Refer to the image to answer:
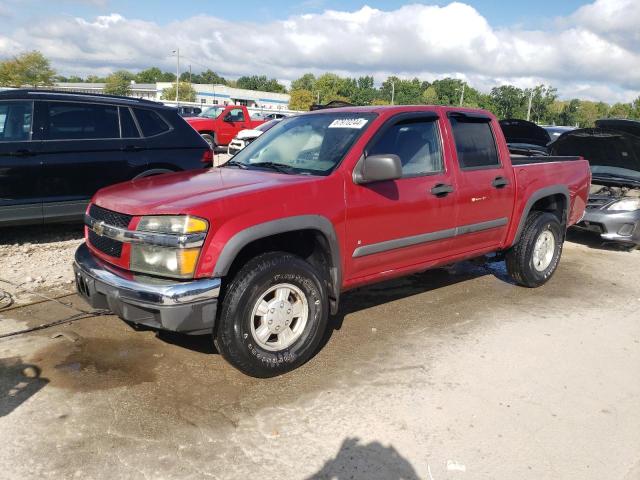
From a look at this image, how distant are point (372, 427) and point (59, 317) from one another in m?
2.90

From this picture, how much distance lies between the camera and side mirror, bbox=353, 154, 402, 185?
3.72 m

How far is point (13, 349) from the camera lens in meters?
3.88

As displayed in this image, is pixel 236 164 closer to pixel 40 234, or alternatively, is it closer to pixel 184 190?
pixel 184 190

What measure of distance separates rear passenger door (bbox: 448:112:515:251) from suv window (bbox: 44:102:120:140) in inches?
167

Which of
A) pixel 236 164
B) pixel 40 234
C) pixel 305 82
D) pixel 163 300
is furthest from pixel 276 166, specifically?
pixel 305 82

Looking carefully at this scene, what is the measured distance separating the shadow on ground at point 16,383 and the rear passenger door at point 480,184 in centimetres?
345

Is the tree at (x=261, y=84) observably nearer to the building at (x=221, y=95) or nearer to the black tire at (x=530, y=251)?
the building at (x=221, y=95)

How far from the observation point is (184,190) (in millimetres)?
3576

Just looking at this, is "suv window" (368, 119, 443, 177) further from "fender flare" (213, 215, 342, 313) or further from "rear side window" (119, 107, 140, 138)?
"rear side window" (119, 107, 140, 138)

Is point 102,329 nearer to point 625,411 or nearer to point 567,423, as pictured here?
point 567,423

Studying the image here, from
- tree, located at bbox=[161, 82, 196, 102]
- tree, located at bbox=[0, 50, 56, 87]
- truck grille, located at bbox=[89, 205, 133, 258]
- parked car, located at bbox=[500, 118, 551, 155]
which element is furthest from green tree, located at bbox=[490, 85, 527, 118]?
truck grille, located at bbox=[89, 205, 133, 258]

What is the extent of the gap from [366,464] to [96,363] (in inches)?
81.8

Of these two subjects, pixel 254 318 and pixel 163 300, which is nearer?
pixel 163 300

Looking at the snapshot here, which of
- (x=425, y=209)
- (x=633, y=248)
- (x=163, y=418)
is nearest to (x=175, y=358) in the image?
(x=163, y=418)
